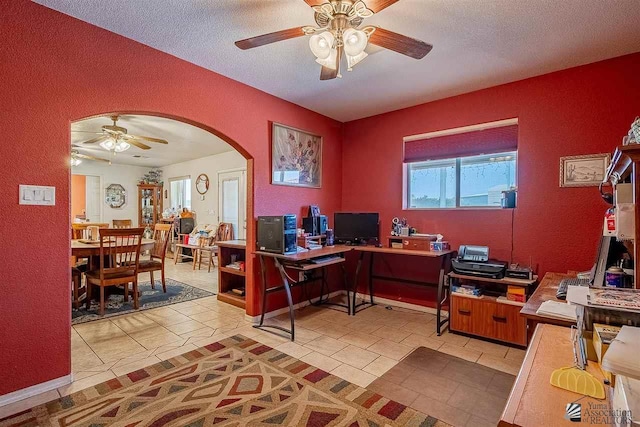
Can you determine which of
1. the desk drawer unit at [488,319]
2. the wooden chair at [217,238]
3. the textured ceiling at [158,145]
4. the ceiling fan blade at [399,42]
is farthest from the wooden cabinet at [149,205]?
the ceiling fan blade at [399,42]

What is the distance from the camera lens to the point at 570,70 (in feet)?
9.46

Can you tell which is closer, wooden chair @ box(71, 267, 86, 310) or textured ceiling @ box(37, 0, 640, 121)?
textured ceiling @ box(37, 0, 640, 121)

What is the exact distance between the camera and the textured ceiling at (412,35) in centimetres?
205

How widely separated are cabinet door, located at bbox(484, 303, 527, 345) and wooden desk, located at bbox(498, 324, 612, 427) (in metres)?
1.82

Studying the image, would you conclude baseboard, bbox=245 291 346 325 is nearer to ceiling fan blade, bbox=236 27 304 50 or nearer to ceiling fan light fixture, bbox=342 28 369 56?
ceiling fan blade, bbox=236 27 304 50

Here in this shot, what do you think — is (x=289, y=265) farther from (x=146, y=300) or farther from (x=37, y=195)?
(x=146, y=300)

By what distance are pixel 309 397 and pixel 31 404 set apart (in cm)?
176

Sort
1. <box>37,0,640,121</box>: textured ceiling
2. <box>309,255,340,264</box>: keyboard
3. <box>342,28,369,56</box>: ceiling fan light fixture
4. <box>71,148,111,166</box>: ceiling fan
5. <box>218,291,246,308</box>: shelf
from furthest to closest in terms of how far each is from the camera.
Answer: <box>71,148,111,166</box>: ceiling fan, <box>218,291,246,308</box>: shelf, <box>309,255,340,264</box>: keyboard, <box>37,0,640,121</box>: textured ceiling, <box>342,28,369,56</box>: ceiling fan light fixture

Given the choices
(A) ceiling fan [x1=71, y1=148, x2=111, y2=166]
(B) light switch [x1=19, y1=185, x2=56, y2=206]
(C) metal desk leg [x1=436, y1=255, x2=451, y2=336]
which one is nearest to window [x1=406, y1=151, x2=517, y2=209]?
(C) metal desk leg [x1=436, y1=255, x2=451, y2=336]

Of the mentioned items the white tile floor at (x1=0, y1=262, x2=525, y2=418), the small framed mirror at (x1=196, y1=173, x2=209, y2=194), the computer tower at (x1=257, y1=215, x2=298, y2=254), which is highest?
the small framed mirror at (x1=196, y1=173, x2=209, y2=194)

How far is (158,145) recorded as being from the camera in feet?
20.0

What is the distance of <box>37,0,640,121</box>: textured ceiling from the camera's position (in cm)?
205

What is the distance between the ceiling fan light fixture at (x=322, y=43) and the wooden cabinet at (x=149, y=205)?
26.4 ft

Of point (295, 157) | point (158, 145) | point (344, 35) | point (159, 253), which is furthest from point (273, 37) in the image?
point (158, 145)
